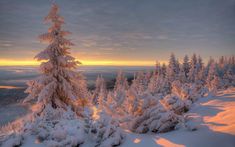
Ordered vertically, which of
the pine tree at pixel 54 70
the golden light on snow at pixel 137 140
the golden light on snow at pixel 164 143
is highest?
the pine tree at pixel 54 70

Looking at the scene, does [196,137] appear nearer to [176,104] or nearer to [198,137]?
[198,137]

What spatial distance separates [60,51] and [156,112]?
8571mm

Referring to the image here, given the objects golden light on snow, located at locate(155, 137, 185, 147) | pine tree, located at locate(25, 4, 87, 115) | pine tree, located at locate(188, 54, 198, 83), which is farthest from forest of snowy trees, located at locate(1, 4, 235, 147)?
pine tree, located at locate(188, 54, 198, 83)

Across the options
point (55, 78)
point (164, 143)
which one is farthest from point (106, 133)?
point (55, 78)

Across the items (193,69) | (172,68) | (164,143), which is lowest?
(164,143)

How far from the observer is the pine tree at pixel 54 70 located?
44.2 ft

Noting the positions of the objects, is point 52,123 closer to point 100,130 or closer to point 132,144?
point 100,130

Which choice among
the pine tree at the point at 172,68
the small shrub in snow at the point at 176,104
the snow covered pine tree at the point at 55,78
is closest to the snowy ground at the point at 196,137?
the small shrub in snow at the point at 176,104

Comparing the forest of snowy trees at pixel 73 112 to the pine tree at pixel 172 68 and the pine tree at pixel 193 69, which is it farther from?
the pine tree at pixel 193 69

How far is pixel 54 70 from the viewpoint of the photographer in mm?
13758

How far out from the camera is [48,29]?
13766mm

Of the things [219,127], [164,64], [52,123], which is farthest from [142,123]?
[164,64]

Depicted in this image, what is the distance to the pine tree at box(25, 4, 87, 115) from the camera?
13469 millimetres

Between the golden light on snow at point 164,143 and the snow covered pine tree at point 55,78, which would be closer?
the golden light on snow at point 164,143
